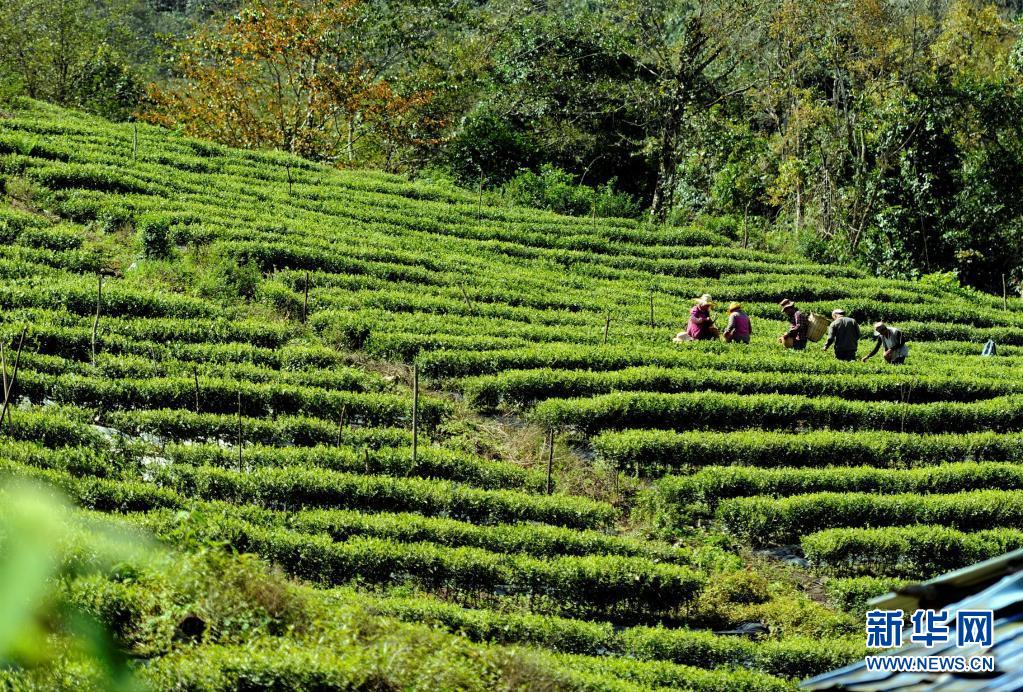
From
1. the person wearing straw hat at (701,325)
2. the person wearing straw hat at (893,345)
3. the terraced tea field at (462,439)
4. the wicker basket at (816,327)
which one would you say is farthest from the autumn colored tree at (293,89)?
the person wearing straw hat at (893,345)

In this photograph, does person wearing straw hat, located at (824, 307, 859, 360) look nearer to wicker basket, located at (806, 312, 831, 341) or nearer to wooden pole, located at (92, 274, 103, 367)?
wicker basket, located at (806, 312, 831, 341)

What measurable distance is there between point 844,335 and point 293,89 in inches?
734

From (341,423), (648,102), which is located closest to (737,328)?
(341,423)

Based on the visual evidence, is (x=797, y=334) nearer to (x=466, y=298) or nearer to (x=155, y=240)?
(x=466, y=298)

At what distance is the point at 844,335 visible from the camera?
17.1 meters

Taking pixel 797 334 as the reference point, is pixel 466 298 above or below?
above

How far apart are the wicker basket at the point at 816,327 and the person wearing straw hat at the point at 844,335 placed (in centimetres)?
96

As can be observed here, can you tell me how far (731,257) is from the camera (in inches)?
910

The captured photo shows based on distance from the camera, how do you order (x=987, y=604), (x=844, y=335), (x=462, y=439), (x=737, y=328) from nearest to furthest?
(x=987, y=604)
(x=462, y=439)
(x=844, y=335)
(x=737, y=328)

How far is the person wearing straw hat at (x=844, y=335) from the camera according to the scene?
1695cm

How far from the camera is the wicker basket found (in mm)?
18297

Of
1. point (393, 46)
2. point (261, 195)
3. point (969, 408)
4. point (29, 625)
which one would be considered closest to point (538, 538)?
point (969, 408)

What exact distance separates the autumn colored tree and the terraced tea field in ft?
23.0

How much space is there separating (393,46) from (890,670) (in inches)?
1200
